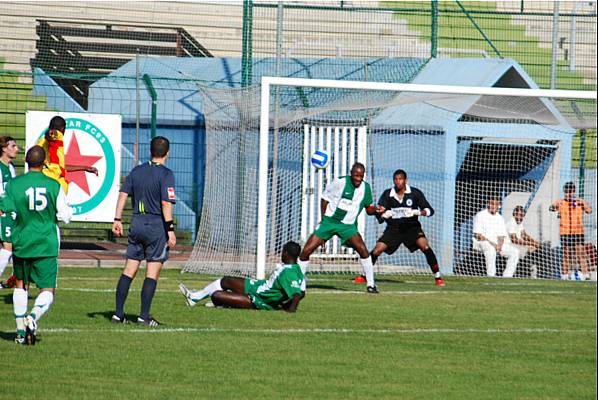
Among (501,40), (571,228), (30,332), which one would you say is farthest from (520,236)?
(30,332)

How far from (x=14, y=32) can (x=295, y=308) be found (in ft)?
48.7

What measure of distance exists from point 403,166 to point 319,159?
2310mm

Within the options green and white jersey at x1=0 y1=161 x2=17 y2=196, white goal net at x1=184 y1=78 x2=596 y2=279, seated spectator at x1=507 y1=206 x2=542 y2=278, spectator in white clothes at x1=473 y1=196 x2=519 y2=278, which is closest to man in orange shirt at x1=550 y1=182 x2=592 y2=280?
white goal net at x1=184 y1=78 x2=596 y2=279

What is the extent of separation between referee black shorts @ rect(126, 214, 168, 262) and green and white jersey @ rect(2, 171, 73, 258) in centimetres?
148

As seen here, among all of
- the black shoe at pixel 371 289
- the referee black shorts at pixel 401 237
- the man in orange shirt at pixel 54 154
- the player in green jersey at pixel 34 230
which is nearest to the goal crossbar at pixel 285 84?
the black shoe at pixel 371 289

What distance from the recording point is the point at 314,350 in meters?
10.3

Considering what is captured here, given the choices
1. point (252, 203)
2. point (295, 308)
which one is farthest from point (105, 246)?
point (295, 308)

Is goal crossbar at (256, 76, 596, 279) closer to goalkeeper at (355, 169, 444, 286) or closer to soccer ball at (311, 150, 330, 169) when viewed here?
goalkeeper at (355, 169, 444, 286)

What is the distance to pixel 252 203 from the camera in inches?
762

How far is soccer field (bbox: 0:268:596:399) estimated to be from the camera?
8.43m

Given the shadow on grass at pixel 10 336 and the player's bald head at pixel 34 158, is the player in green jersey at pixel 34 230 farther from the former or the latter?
the shadow on grass at pixel 10 336

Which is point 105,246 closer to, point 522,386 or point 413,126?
point 413,126

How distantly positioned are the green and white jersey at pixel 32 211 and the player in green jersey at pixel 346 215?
6.82m

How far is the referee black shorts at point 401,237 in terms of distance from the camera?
62.5ft
